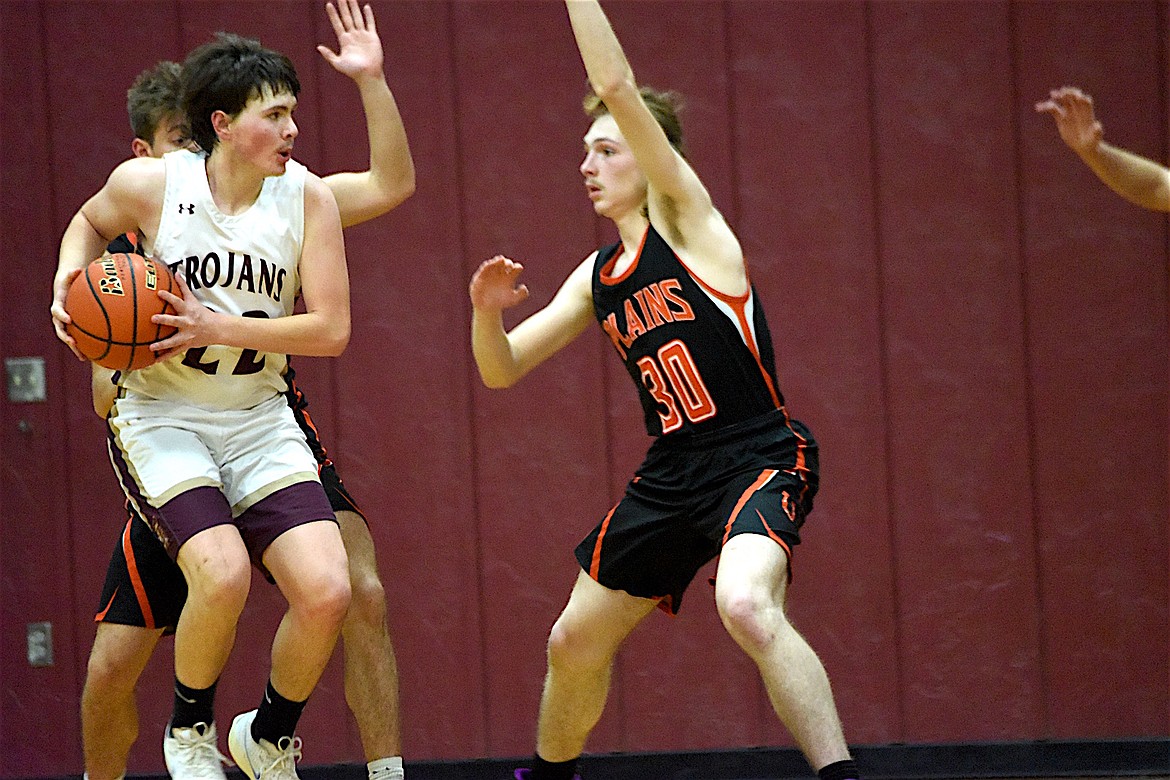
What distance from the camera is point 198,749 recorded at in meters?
3.80

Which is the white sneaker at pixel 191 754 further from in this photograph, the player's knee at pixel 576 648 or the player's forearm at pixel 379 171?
the player's forearm at pixel 379 171

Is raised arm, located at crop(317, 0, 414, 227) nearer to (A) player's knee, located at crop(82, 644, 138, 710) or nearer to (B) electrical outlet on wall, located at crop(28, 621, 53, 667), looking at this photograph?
(A) player's knee, located at crop(82, 644, 138, 710)

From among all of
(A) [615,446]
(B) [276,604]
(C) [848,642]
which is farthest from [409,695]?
(C) [848,642]

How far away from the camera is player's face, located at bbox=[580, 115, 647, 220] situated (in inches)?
160

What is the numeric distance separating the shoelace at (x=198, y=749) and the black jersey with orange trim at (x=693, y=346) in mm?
1407

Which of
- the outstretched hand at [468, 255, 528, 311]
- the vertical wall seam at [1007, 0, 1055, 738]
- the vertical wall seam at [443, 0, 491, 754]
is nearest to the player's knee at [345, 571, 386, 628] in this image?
the outstretched hand at [468, 255, 528, 311]

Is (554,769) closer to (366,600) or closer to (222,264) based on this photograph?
(366,600)

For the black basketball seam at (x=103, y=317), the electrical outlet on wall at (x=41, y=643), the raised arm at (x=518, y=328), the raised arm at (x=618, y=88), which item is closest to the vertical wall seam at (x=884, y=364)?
the raised arm at (x=518, y=328)

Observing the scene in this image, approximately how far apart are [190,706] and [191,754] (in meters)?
0.13

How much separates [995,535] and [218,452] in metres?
2.61

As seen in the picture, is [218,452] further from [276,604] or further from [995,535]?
[995,535]

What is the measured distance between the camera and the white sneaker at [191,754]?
12.4 ft

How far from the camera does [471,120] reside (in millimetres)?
5137

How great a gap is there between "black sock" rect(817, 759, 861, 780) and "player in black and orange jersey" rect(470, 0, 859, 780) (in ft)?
1.56
